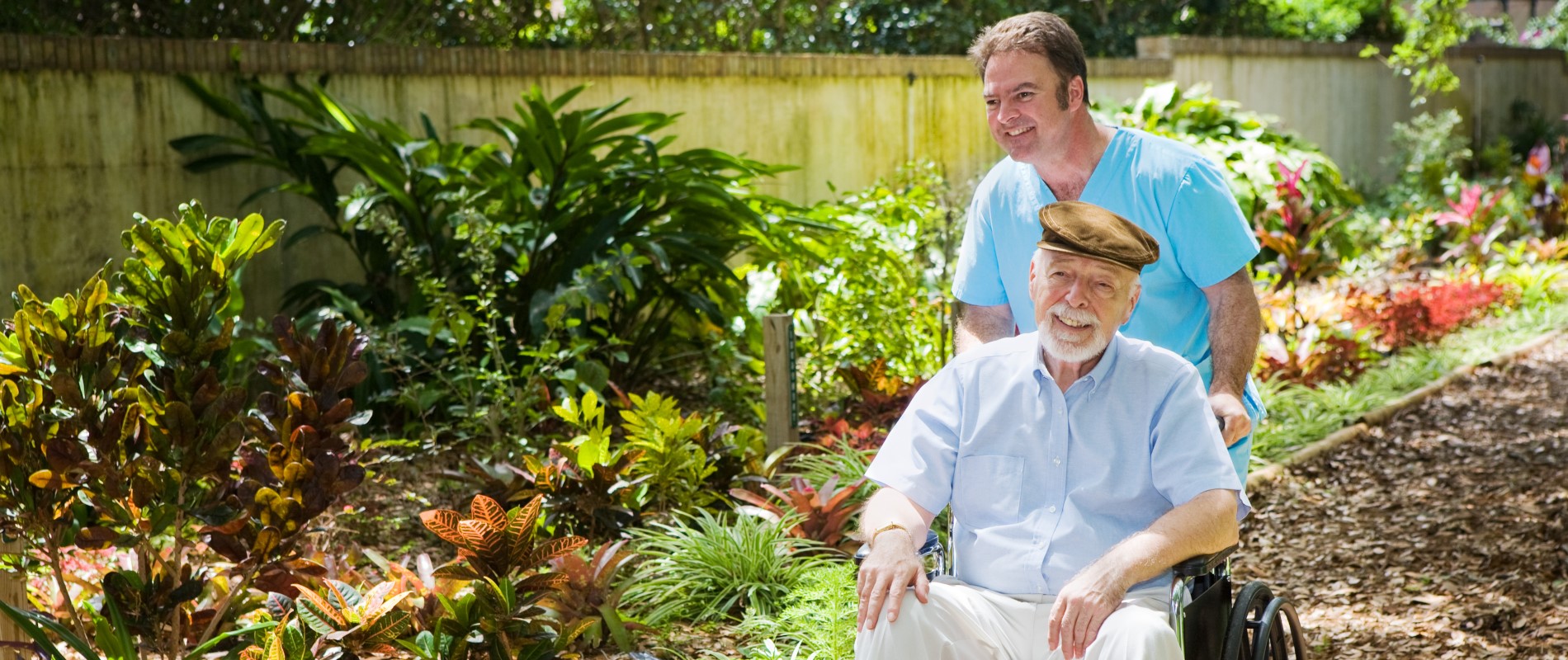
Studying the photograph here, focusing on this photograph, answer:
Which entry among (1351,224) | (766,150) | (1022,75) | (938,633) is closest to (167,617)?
(938,633)

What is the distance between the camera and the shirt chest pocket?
2621mm

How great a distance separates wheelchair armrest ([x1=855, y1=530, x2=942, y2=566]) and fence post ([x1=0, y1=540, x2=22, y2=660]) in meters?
1.72

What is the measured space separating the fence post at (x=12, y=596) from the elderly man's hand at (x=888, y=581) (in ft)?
5.71

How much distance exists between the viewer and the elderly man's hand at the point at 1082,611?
7.78ft

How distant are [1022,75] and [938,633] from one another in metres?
1.18

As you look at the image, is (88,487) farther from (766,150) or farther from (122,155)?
(766,150)

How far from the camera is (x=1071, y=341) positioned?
2.56 metres

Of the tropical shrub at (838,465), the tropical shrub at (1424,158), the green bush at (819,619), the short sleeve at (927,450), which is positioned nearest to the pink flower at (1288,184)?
the tropical shrub at (1424,158)

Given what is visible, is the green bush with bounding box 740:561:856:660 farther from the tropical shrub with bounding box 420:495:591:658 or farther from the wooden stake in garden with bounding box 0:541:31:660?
the wooden stake in garden with bounding box 0:541:31:660

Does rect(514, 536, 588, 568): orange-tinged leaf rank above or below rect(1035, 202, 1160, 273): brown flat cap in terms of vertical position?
below

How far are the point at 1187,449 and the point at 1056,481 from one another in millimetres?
239

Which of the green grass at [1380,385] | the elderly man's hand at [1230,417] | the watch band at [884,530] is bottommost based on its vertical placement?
the green grass at [1380,385]

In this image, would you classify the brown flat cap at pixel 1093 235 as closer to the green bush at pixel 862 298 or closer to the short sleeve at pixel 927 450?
the short sleeve at pixel 927 450

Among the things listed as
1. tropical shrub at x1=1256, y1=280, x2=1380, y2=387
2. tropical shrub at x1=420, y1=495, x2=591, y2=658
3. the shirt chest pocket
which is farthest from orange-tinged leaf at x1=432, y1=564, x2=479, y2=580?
tropical shrub at x1=1256, y1=280, x2=1380, y2=387
